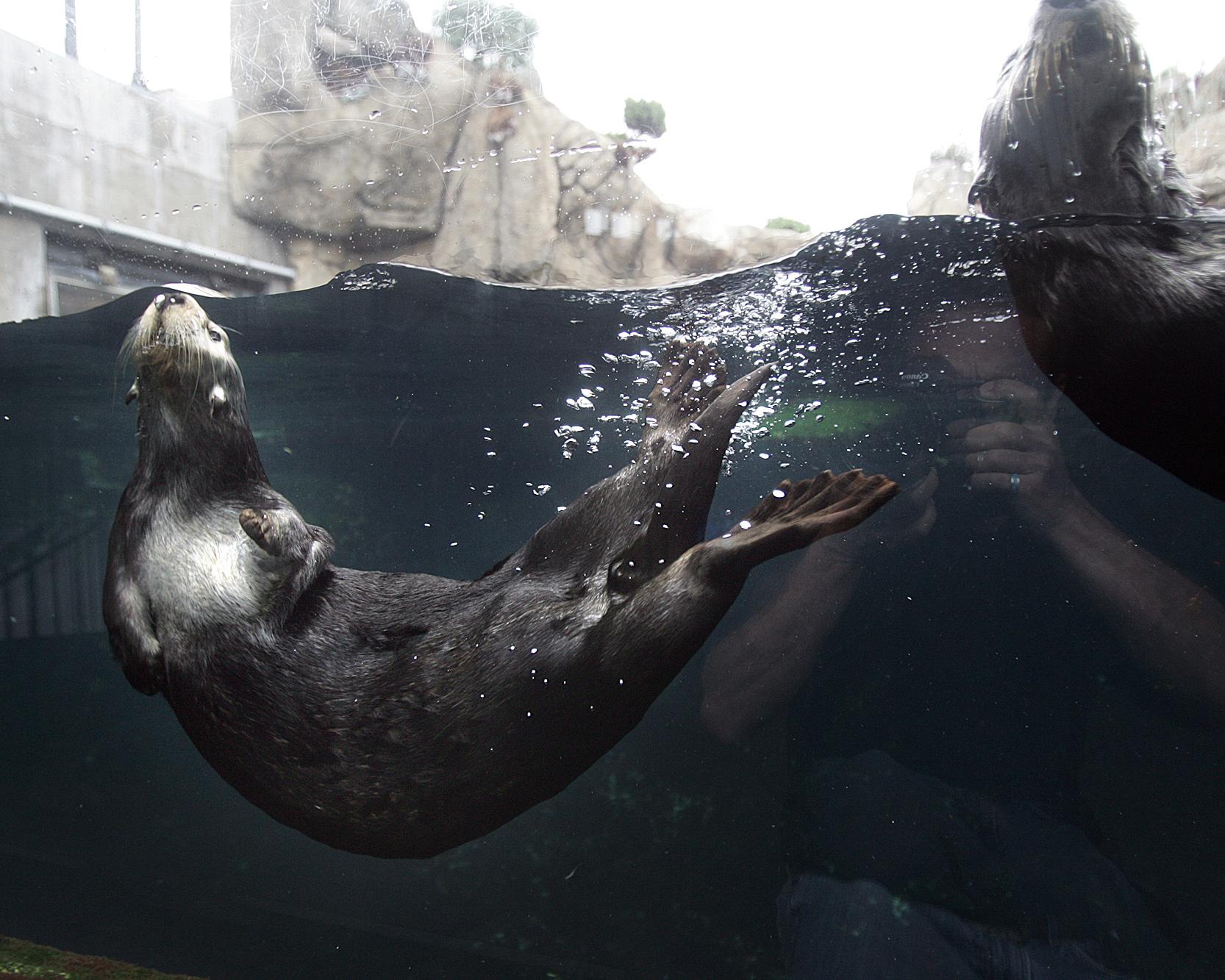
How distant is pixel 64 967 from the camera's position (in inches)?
136

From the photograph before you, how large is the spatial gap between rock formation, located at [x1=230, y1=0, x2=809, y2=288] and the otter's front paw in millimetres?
1314

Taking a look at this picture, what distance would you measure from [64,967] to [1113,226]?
5.50 meters

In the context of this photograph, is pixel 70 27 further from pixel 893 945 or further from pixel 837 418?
pixel 893 945

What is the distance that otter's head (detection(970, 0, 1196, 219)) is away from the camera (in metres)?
1.83

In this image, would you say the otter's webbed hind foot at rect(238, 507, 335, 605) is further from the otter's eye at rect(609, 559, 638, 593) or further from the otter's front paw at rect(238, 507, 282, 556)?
the otter's eye at rect(609, 559, 638, 593)

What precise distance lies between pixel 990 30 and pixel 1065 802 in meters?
2.75

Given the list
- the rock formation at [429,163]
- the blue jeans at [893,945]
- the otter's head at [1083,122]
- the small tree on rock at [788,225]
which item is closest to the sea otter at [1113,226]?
the otter's head at [1083,122]

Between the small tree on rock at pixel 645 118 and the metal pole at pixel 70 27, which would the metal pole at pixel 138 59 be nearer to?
the metal pole at pixel 70 27

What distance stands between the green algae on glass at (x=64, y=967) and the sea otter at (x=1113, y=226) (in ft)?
15.7

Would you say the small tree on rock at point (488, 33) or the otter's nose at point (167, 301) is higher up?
the small tree on rock at point (488, 33)

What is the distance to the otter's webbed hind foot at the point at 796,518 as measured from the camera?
1.62m

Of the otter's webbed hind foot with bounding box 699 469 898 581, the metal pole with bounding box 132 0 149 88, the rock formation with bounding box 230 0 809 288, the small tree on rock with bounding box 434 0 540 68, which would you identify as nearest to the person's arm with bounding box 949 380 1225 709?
the rock formation with bounding box 230 0 809 288

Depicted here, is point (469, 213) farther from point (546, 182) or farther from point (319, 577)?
point (319, 577)

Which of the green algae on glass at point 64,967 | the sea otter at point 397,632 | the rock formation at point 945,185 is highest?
the rock formation at point 945,185
